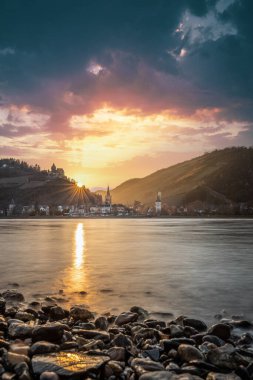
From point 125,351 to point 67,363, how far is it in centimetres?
158

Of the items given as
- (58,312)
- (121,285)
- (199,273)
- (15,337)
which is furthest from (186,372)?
(199,273)

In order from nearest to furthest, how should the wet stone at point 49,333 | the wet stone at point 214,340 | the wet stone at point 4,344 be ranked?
the wet stone at point 4,344 → the wet stone at point 49,333 → the wet stone at point 214,340

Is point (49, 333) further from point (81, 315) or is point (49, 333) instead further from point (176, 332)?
point (176, 332)

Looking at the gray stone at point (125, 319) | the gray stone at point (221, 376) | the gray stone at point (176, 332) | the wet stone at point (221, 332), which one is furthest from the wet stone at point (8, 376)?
the wet stone at point (221, 332)

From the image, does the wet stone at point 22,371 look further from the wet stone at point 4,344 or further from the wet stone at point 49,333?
the wet stone at point 49,333

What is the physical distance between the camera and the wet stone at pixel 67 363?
26.8ft

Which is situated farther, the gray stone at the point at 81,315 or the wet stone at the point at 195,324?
the gray stone at the point at 81,315

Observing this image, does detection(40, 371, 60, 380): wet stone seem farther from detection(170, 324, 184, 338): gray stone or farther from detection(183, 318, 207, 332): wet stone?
detection(183, 318, 207, 332): wet stone

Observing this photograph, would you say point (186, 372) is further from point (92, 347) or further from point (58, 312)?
point (58, 312)

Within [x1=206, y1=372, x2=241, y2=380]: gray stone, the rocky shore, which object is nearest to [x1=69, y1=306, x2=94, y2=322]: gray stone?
the rocky shore

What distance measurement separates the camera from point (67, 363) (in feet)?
28.1

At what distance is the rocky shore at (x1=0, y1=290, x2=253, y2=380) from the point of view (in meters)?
8.23

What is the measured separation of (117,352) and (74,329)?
9.14 ft

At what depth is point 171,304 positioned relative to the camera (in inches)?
675
